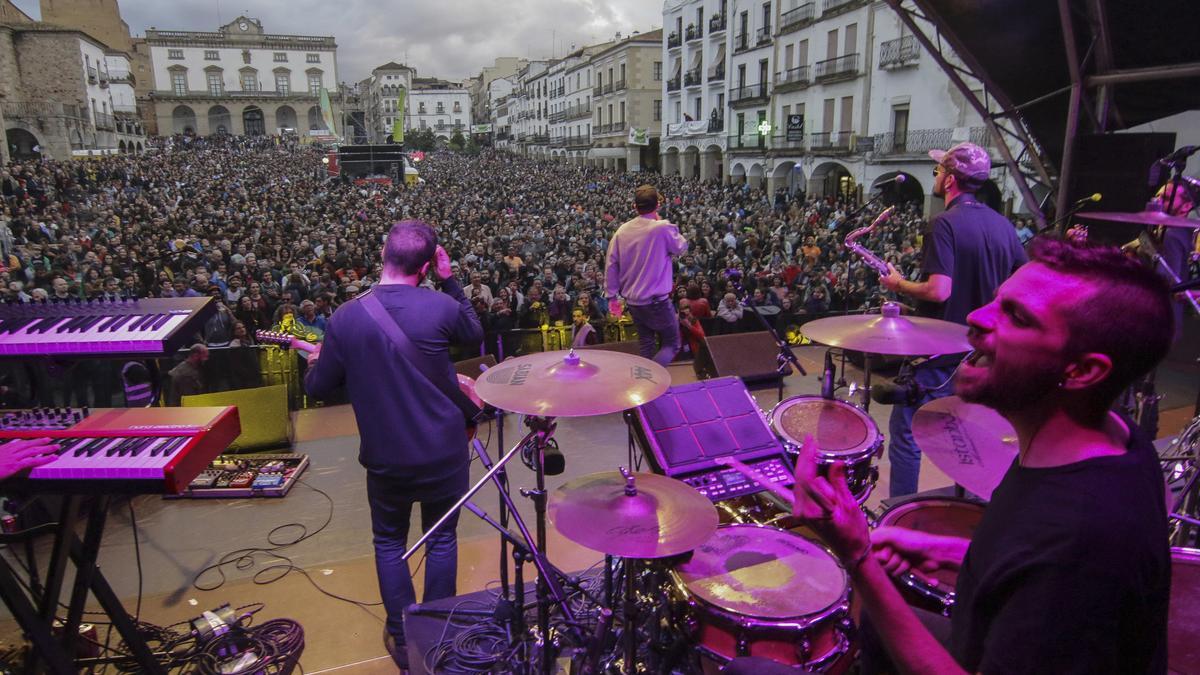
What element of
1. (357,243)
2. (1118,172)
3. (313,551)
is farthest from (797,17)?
(313,551)

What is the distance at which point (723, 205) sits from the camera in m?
21.6


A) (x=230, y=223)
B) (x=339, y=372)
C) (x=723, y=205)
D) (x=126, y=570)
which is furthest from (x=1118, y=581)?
(x=723, y=205)

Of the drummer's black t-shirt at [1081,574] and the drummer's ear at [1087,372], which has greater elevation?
the drummer's ear at [1087,372]

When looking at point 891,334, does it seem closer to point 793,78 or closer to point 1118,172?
point 1118,172

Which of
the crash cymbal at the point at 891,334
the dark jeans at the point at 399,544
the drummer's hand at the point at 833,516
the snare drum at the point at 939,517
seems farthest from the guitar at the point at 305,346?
the drummer's hand at the point at 833,516

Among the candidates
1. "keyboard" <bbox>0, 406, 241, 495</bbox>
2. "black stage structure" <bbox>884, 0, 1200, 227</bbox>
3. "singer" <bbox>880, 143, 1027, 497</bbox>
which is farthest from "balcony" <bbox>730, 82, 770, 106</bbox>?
"keyboard" <bbox>0, 406, 241, 495</bbox>

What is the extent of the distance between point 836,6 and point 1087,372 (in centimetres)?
2490

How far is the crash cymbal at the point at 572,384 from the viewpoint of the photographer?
211 centimetres

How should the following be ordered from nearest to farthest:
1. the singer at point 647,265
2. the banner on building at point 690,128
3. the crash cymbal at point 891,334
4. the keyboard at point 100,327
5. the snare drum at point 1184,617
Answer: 1. the snare drum at point 1184,617
2. the keyboard at point 100,327
3. the crash cymbal at point 891,334
4. the singer at point 647,265
5. the banner on building at point 690,128

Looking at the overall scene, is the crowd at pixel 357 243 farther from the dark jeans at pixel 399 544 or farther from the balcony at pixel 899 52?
the balcony at pixel 899 52

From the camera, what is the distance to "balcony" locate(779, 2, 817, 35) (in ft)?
78.8

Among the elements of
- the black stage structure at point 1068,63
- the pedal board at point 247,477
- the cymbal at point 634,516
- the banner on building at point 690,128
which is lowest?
the pedal board at point 247,477

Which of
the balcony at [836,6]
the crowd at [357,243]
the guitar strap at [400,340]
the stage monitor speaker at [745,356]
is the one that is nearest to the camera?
the guitar strap at [400,340]

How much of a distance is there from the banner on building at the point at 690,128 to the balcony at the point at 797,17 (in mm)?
6193
